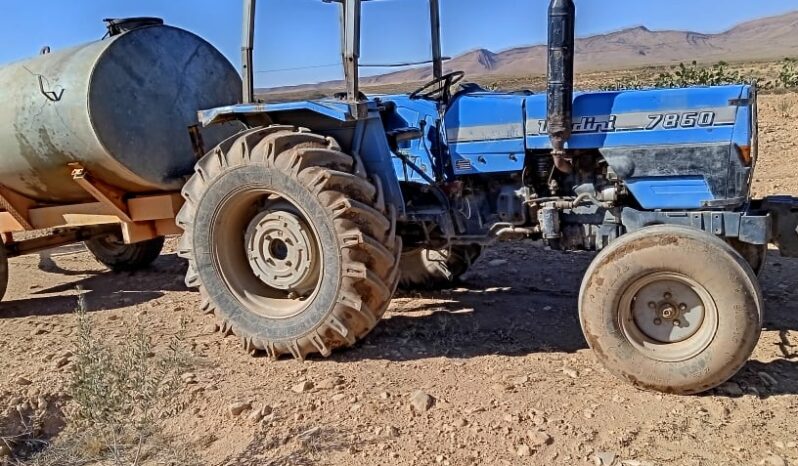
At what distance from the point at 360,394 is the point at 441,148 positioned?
1.82 metres

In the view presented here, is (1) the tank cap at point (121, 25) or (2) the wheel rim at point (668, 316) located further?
(1) the tank cap at point (121, 25)

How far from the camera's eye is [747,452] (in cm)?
326

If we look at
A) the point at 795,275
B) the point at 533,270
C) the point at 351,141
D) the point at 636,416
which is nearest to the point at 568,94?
the point at 351,141

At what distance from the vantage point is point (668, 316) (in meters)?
3.93

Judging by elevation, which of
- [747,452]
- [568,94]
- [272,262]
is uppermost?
[568,94]

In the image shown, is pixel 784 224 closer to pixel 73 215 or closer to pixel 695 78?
pixel 73 215

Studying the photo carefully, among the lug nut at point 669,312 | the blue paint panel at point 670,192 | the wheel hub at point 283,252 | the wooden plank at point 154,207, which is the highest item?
the blue paint panel at point 670,192

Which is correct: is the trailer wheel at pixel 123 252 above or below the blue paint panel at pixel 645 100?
below

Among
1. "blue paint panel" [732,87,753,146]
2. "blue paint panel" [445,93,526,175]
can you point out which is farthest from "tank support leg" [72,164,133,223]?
A: "blue paint panel" [732,87,753,146]

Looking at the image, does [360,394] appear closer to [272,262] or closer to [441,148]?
[272,262]

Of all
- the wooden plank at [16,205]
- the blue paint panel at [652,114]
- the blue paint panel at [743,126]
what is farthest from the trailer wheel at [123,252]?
the blue paint panel at [743,126]

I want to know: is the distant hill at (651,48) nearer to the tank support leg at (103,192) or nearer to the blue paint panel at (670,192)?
the tank support leg at (103,192)

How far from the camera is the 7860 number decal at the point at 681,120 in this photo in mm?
4156

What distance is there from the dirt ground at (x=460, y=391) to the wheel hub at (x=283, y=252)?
52 centimetres
